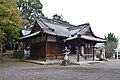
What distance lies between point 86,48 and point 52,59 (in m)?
8.67

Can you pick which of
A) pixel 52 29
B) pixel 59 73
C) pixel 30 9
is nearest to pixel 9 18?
pixel 52 29

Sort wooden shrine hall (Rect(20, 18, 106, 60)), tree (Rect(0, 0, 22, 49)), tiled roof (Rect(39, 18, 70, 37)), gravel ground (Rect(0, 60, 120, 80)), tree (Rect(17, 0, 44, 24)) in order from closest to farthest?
1. gravel ground (Rect(0, 60, 120, 80))
2. tree (Rect(0, 0, 22, 49))
3. wooden shrine hall (Rect(20, 18, 106, 60))
4. tiled roof (Rect(39, 18, 70, 37))
5. tree (Rect(17, 0, 44, 24))

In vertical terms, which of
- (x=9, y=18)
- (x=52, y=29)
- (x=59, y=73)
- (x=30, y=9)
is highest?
(x=30, y=9)

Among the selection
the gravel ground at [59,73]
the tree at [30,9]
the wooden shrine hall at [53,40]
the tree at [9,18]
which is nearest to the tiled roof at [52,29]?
the wooden shrine hall at [53,40]

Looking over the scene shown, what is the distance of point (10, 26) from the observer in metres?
23.7

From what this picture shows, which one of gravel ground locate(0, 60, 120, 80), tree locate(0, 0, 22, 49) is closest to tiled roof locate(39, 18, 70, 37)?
tree locate(0, 0, 22, 49)

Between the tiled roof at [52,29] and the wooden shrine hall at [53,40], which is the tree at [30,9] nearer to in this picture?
the tiled roof at [52,29]

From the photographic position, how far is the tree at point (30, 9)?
45625mm

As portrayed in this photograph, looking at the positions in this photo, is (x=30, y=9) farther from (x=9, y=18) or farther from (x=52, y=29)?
(x=9, y=18)

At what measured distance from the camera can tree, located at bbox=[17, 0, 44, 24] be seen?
4562 centimetres

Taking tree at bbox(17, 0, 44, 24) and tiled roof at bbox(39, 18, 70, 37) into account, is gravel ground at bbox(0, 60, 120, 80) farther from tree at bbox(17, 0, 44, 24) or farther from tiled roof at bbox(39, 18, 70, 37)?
tree at bbox(17, 0, 44, 24)

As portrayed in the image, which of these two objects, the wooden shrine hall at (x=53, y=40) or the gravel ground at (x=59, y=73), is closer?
the gravel ground at (x=59, y=73)

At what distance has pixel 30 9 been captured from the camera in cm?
4762

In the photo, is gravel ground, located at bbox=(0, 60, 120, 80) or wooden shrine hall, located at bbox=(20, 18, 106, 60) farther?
wooden shrine hall, located at bbox=(20, 18, 106, 60)
